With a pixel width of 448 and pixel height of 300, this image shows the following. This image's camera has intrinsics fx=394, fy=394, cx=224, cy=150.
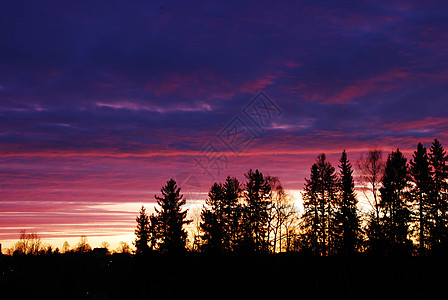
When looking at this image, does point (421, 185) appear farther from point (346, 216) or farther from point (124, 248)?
point (124, 248)

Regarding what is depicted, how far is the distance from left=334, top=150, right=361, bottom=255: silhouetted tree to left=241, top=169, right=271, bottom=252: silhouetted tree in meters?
9.51

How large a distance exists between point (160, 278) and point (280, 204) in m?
28.0

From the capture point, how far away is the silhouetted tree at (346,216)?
149ft

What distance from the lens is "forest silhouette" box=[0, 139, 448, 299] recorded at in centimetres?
3322

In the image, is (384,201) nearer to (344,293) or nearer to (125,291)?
(344,293)

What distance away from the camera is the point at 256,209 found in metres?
52.8

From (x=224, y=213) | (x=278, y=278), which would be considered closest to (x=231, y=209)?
(x=224, y=213)

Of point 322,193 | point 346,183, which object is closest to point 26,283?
point 322,193

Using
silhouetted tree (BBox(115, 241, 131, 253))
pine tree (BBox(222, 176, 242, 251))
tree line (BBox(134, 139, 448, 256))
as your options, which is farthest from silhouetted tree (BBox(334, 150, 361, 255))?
silhouetted tree (BBox(115, 241, 131, 253))

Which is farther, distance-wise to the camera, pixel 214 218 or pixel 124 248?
pixel 124 248

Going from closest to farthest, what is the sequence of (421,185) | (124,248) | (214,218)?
(421,185) < (214,218) < (124,248)

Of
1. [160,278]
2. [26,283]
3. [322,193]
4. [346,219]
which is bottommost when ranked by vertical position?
[26,283]

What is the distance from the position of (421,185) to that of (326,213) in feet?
39.9

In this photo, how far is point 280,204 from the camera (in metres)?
57.6
